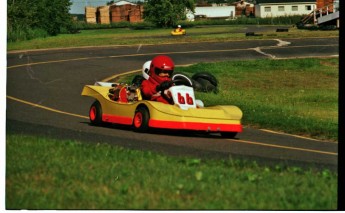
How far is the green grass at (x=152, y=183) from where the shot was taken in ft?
30.6

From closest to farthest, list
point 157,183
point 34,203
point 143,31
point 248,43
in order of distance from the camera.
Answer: point 34,203
point 157,183
point 143,31
point 248,43

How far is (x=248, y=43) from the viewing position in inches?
1686

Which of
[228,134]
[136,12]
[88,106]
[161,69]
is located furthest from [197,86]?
[228,134]

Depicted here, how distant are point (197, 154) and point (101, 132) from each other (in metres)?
3.23

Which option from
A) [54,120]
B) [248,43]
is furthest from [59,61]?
[248,43]

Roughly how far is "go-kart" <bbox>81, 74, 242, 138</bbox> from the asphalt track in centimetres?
23

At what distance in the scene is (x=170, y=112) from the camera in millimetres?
15055

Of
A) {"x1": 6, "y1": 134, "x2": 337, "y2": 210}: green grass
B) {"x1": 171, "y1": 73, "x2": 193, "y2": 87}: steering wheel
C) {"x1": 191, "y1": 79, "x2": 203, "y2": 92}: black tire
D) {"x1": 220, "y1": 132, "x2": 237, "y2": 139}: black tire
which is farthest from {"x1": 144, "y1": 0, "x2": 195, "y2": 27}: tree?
{"x1": 6, "y1": 134, "x2": 337, "y2": 210}: green grass

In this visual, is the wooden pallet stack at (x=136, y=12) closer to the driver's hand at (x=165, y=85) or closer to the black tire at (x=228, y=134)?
the driver's hand at (x=165, y=85)

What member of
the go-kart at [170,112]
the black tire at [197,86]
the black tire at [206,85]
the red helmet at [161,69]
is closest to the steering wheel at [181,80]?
the go-kart at [170,112]

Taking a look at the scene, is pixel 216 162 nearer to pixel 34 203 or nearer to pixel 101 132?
pixel 34 203

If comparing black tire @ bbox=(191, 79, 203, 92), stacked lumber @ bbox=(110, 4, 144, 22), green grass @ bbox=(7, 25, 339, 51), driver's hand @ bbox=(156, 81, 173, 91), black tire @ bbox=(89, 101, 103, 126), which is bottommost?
black tire @ bbox=(89, 101, 103, 126)

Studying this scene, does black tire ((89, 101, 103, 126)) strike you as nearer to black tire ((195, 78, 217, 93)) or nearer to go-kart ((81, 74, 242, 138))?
go-kart ((81, 74, 242, 138))

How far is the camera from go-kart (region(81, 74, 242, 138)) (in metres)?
15.1
